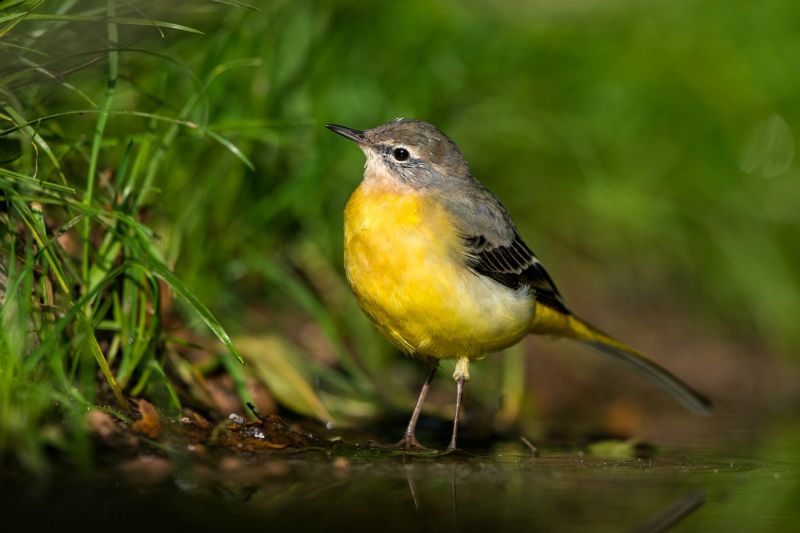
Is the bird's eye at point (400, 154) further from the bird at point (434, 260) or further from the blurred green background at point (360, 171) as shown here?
the blurred green background at point (360, 171)

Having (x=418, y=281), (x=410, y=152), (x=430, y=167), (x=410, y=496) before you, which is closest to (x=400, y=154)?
(x=410, y=152)

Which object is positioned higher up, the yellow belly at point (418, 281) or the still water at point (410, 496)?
the yellow belly at point (418, 281)

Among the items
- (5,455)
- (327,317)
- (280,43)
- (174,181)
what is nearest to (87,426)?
(5,455)

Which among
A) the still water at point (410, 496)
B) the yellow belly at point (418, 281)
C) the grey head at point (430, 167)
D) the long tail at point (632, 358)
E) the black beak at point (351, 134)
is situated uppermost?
the black beak at point (351, 134)

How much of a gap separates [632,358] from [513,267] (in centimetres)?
137

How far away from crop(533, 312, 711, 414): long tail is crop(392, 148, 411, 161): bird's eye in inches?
57.5

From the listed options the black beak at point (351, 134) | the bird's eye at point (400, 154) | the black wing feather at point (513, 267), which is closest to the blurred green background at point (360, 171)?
the black beak at point (351, 134)

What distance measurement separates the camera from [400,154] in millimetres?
5906

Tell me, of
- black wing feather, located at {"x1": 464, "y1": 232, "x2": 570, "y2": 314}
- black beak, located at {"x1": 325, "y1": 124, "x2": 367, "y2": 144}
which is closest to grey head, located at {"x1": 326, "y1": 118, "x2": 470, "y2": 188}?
black beak, located at {"x1": 325, "y1": 124, "x2": 367, "y2": 144}

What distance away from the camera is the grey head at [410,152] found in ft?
19.2

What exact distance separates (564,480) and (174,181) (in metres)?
2.78

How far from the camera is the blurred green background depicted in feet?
16.8

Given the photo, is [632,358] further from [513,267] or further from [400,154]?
[400,154]

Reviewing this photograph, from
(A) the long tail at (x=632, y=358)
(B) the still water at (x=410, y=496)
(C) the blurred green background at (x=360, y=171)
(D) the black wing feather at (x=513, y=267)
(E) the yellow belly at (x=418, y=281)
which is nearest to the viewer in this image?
(B) the still water at (x=410, y=496)
